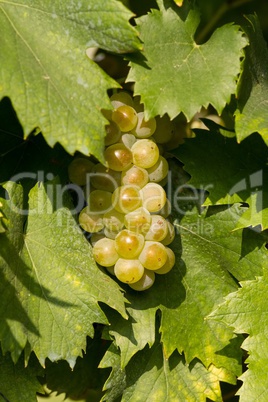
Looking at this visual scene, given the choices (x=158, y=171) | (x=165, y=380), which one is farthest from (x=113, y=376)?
(x=158, y=171)

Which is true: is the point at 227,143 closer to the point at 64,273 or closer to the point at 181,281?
the point at 181,281

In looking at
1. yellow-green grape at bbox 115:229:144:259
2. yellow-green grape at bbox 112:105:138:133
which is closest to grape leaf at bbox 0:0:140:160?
yellow-green grape at bbox 112:105:138:133

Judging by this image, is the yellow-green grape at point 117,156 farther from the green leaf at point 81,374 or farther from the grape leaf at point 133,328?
the green leaf at point 81,374

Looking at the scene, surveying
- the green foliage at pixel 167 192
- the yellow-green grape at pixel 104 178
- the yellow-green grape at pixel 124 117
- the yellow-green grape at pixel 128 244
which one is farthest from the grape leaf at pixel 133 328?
the yellow-green grape at pixel 124 117

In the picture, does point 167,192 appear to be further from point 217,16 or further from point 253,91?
point 217,16

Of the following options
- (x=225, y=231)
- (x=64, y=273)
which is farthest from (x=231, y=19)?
(x=64, y=273)

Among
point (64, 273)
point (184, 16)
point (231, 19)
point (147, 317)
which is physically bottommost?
point (147, 317)
